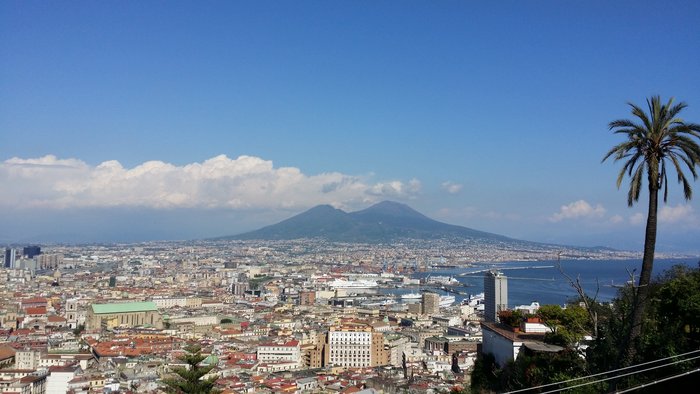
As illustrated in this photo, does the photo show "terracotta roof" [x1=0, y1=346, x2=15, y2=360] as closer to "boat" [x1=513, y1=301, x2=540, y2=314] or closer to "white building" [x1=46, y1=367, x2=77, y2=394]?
"white building" [x1=46, y1=367, x2=77, y2=394]

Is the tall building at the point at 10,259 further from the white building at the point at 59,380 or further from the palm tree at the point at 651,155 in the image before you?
the palm tree at the point at 651,155

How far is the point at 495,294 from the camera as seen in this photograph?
1175 inches

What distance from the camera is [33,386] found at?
62.5 feet

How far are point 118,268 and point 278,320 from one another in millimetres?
52046

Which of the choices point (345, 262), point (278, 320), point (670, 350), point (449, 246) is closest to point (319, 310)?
point (278, 320)

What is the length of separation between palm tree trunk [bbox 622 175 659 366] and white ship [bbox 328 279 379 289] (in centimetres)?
5962

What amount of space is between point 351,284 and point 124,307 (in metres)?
30.6

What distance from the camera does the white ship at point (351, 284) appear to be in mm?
66312

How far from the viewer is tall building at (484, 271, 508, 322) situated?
2762cm

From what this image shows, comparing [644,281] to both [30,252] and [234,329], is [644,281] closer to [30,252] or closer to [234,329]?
[234,329]

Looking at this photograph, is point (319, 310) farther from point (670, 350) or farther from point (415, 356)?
point (670, 350)

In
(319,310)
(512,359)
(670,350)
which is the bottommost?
(319,310)

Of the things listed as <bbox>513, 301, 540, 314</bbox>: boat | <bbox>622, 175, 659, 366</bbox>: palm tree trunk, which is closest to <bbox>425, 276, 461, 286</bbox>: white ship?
<bbox>513, 301, 540, 314</bbox>: boat

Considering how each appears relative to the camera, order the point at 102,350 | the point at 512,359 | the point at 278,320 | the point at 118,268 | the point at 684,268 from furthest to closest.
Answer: the point at 118,268 → the point at 278,320 → the point at 102,350 → the point at 684,268 → the point at 512,359
